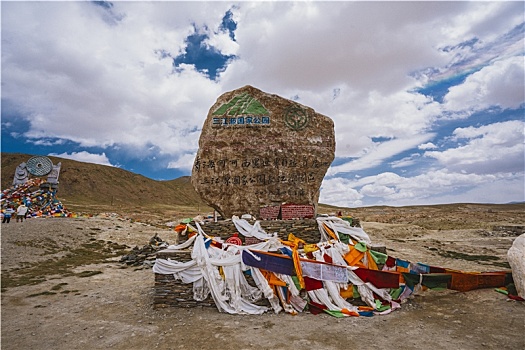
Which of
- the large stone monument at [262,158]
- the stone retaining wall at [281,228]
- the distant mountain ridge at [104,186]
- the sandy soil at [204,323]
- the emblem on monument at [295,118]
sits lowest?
the sandy soil at [204,323]

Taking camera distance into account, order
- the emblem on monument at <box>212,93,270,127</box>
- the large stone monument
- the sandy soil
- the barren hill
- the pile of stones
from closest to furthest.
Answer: the sandy soil, the large stone monument, the emblem on monument at <box>212,93,270,127</box>, the pile of stones, the barren hill

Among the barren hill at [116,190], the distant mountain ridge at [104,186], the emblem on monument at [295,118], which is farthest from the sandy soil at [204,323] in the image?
the distant mountain ridge at [104,186]

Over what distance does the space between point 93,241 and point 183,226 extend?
12084 mm

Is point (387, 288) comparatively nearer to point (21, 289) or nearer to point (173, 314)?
point (173, 314)

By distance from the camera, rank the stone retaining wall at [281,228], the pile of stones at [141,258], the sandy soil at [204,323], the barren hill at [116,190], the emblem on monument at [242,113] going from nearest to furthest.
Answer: the sandy soil at [204,323] < the stone retaining wall at [281,228] < the emblem on monument at [242,113] < the pile of stones at [141,258] < the barren hill at [116,190]

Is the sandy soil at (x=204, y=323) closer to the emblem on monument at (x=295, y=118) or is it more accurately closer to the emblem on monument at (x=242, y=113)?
the emblem on monument at (x=242, y=113)

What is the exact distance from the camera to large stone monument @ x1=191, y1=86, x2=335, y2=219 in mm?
9289

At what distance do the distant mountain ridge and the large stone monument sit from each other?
7512 centimetres

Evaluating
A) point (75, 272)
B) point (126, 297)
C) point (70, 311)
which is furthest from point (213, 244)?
point (75, 272)

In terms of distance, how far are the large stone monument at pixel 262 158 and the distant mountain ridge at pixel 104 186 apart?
246 ft

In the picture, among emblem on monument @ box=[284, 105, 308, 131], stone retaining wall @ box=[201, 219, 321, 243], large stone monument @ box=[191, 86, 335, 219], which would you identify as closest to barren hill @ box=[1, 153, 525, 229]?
large stone monument @ box=[191, 86, 335, 219]

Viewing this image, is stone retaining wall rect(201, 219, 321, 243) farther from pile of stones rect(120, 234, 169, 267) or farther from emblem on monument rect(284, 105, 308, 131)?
pile of stones rect(120, 234, 169, 267)

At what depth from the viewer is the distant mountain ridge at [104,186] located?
278 feet

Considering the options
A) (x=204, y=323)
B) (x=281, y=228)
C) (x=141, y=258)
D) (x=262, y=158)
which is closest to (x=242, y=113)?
(x=262, y=158)
